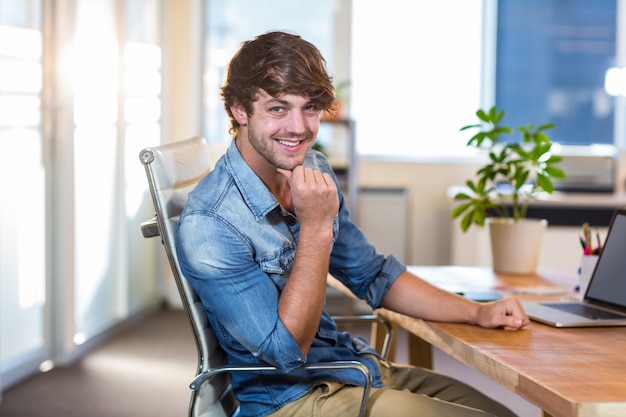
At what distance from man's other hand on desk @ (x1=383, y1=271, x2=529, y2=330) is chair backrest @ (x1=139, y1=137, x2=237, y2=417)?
1.42 ft

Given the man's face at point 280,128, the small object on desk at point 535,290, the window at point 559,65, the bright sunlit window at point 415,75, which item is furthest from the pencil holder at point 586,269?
the window at point 559,65

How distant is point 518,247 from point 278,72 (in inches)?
47.2

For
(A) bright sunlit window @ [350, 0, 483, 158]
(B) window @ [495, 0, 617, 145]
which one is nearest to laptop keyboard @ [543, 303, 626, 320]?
(A) bright sunlit window @ [350, 0, 483, 158]

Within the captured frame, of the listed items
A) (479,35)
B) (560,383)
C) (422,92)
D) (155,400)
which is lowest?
(155,400)

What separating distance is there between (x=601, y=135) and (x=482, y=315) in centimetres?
425

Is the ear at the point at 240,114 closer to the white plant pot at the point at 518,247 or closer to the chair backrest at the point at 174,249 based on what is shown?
the chair backrest at the point at 174,249

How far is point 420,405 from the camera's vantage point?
72.3 inches

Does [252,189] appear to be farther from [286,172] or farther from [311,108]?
[311,108]

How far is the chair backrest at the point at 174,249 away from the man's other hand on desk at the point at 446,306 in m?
0.43

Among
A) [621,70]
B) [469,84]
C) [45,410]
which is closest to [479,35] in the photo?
[469,84]

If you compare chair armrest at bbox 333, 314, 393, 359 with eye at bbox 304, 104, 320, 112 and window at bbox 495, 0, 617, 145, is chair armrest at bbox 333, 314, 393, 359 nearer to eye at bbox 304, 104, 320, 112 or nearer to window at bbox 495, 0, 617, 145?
eye at bbox 304, 104, 320, 112

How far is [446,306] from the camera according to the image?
6.87 ft

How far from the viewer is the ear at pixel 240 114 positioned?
1972 millimetres

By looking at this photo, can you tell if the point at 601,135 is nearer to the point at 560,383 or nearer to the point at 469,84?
the point at 469,84
